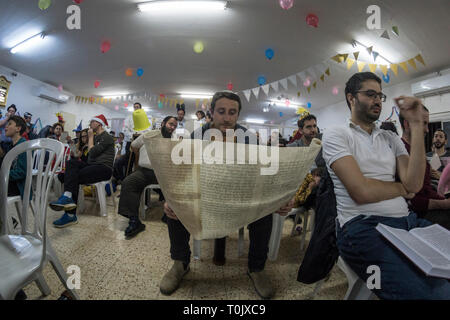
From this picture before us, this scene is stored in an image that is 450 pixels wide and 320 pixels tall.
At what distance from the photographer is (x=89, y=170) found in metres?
1.80

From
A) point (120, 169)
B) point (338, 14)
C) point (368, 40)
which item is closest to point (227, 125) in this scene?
point (338, 14)

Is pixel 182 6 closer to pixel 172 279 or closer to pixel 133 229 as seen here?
pixel 133 229

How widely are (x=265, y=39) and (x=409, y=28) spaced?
1.82 metres

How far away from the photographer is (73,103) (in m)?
6.66

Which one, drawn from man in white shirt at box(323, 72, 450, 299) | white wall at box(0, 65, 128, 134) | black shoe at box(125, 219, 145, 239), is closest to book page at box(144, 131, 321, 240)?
man in white shirt at box(323, 72, 450, 299)

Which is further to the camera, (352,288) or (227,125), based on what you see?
(227,125)

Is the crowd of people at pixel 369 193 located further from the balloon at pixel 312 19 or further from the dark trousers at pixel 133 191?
the balloon at pixel 312 19

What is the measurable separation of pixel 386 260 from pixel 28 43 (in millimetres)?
5564

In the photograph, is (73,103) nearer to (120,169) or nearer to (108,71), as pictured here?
(108,71)

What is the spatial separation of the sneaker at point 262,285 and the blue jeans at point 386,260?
39 cm

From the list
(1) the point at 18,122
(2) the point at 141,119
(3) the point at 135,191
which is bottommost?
(3) the point at 135,191

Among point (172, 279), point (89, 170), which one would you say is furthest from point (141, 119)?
point (172, 279)
